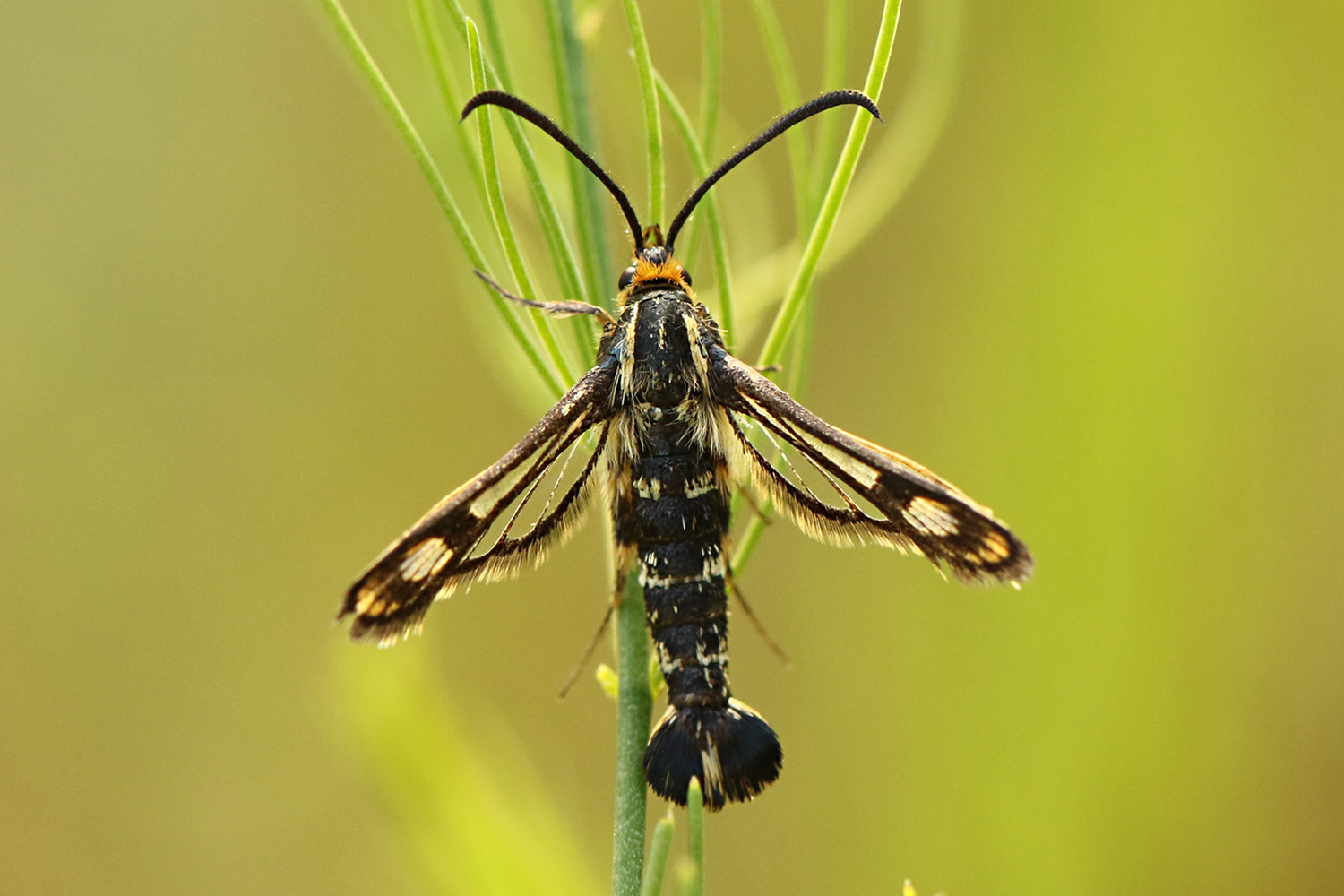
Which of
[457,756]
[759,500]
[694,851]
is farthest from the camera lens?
[457,756]

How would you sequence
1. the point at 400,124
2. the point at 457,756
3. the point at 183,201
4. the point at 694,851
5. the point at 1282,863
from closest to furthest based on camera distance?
the point at 694,851 < the point at 400,124 < the point at 457,756 < the point at 1282,863 < the point at 183,201

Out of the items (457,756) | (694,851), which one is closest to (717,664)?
(694,851)

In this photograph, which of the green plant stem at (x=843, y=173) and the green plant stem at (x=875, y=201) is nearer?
the green plant stem at (x=843, y=173)

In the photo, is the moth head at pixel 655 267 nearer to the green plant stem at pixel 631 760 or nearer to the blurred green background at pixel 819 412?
the green plant stem at pixel 631 760

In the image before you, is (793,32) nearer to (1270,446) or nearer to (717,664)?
(1270,446)

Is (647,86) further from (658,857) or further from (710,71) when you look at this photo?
(658,857)

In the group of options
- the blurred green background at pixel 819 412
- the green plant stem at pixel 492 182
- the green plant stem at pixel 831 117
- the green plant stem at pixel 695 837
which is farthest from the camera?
the blurred green background at pixel 819 412

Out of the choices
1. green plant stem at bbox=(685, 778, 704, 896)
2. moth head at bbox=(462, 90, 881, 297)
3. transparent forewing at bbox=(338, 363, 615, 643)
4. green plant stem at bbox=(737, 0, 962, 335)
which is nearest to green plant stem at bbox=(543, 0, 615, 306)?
moth head at bbox=(462, 90, 881, 297)

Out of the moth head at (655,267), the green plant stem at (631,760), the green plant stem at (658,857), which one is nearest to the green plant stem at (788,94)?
the moth head at (655,267)
